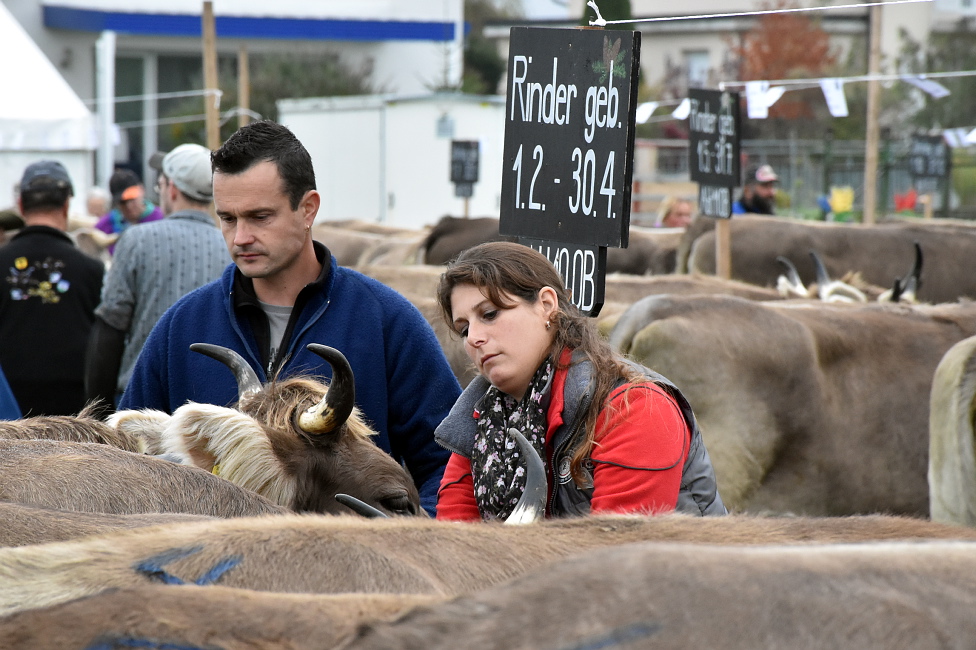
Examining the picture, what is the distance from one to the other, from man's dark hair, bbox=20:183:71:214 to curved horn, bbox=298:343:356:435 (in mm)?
3304

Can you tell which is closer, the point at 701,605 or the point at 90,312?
the point at 701,605

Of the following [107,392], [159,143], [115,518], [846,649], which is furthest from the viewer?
[159,143]

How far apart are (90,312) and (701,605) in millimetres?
5143

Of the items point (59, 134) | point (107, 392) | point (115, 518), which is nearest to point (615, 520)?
point (115, 518)

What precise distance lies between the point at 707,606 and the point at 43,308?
5117mm

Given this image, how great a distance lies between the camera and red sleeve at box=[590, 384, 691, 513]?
2420 mm

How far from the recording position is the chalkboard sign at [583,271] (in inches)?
143

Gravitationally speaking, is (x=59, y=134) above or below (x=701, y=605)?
above

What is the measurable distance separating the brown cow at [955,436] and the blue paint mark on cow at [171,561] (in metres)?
3.59

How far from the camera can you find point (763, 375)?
5.66 m

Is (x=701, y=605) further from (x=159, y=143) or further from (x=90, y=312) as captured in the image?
(x=159, y=143)

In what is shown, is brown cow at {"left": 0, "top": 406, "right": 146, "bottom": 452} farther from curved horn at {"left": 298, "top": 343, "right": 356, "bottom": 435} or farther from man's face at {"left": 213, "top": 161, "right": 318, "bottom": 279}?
man's face at {"left": 213, "top": 161, "right": 318, "bottom": 279}

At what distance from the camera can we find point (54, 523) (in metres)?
1.92

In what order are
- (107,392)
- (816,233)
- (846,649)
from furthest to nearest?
(816,233) → (107,392) → (846,649)
